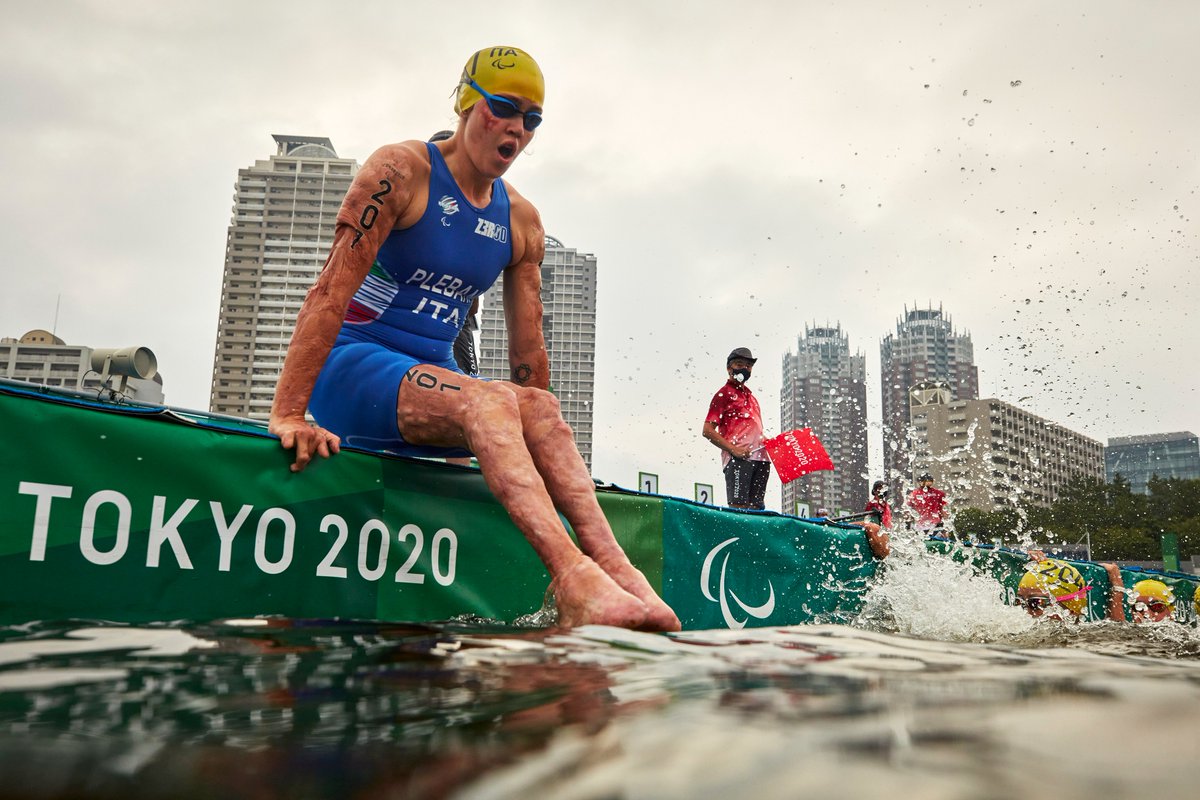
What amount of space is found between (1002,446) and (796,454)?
30.8 meters

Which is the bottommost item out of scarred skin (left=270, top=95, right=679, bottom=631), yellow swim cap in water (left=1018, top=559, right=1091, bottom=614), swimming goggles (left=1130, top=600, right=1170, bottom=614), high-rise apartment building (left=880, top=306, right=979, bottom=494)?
swimming goggles (left=1130, top=600, right=1170, bottom=614)

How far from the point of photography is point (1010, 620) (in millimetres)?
4391

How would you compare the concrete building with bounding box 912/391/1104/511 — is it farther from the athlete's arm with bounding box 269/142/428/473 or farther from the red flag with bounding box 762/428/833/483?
the athlete's arm with bounding box 269/142/428/473

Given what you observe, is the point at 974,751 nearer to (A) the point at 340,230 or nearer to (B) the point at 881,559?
(A) the point at 340,230

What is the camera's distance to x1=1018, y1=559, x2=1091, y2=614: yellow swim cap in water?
5.36 metres

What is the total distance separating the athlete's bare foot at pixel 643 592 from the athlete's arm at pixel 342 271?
812 millimetres

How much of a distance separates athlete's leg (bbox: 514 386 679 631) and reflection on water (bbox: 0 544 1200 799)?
3.28 ft

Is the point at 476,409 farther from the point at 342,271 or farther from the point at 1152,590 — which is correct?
the point at 1152,590

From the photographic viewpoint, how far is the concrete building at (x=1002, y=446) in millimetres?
31891

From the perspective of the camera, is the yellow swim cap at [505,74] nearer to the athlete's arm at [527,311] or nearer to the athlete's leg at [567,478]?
the athlete's arm at [527,311]

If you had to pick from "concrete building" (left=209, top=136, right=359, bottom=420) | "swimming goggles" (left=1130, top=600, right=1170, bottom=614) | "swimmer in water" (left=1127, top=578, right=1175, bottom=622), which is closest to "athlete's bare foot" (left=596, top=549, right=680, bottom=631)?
"swimmer in water" (left=1127, top=578, right=1175, bottom=622)

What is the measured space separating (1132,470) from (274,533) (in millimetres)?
115996

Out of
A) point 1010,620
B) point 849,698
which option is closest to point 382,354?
point 849,698

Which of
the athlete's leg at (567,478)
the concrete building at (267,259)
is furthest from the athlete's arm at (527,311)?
the concrete building at (267,259)
